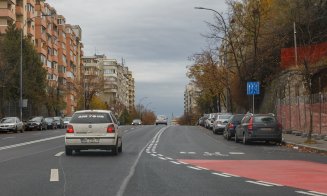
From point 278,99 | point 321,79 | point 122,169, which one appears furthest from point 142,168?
point 278,99

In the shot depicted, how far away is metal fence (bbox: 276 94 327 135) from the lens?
2975 centimetres

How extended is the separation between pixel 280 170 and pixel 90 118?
7908mm

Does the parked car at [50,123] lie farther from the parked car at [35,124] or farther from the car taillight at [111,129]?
the car taillight at [111,129]

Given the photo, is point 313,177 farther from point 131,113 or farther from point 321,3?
point 131,113

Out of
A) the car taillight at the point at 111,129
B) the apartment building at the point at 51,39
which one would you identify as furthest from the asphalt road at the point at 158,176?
the apartment building at the point at 51,39

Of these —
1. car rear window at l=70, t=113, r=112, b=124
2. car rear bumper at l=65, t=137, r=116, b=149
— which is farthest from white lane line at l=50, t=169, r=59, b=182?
car rear window at l=70, t=113, r=112, b=124

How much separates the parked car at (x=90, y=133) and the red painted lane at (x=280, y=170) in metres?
3.58

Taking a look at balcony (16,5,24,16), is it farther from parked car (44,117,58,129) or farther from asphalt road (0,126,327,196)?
asphalt road (0,126,327,196)

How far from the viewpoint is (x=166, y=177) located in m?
13.1

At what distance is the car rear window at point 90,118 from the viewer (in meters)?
20.3

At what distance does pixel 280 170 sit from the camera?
15086 mm

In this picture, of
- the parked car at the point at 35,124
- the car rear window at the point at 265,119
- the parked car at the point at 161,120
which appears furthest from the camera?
the parked car at the point at 161,120

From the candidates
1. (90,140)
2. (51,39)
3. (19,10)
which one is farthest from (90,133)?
(51,39)

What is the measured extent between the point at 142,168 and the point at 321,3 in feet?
104
